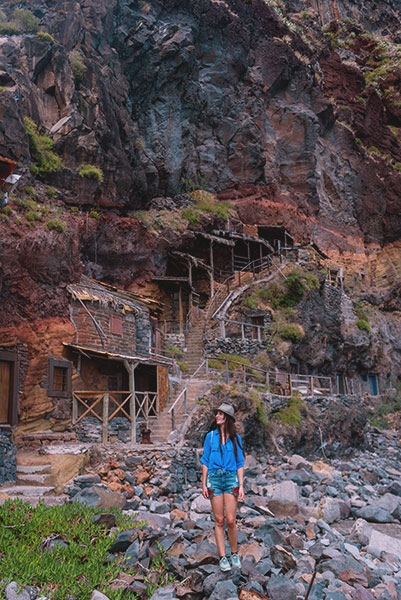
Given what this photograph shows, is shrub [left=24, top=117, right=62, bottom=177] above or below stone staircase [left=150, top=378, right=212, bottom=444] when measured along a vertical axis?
above

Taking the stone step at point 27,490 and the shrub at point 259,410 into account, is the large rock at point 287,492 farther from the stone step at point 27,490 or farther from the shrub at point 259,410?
the stone step at point 27,490

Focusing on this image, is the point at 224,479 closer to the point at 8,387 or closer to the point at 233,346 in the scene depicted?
the point at 8,387

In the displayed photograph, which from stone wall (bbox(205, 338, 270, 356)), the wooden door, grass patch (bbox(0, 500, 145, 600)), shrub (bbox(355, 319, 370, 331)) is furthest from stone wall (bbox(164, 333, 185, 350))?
grass patch (bbox(0, 500, 145, 600))

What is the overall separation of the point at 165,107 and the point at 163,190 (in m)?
6.67

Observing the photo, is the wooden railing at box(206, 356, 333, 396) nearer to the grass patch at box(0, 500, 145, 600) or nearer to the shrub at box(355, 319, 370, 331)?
the shrub at box(355, 319, 370, 331)

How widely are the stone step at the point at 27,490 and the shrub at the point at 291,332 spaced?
16.5 m

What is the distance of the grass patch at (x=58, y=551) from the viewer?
17.2ft

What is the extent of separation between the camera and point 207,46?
35781 mm

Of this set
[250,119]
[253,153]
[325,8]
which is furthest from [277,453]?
[325,8]

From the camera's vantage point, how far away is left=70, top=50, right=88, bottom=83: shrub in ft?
82.8

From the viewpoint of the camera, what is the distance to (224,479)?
589cm

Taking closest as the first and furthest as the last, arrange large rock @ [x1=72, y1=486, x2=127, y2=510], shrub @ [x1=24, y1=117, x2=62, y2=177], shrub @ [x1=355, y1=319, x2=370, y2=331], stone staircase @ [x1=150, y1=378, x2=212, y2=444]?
large rock @ [x1=72, y1=486, x2=127, y2=510], stone staircase @ [x1=150, y1=378, x2=212, y2=444], shrub @ [x1=24, y1=117, x2=62, y2=177], shrub @ [x1=355, y1=319, x2=370, y2=331]

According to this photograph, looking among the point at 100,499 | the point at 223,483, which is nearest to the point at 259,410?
the point at 100,499

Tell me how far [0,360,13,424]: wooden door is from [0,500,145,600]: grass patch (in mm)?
5877
